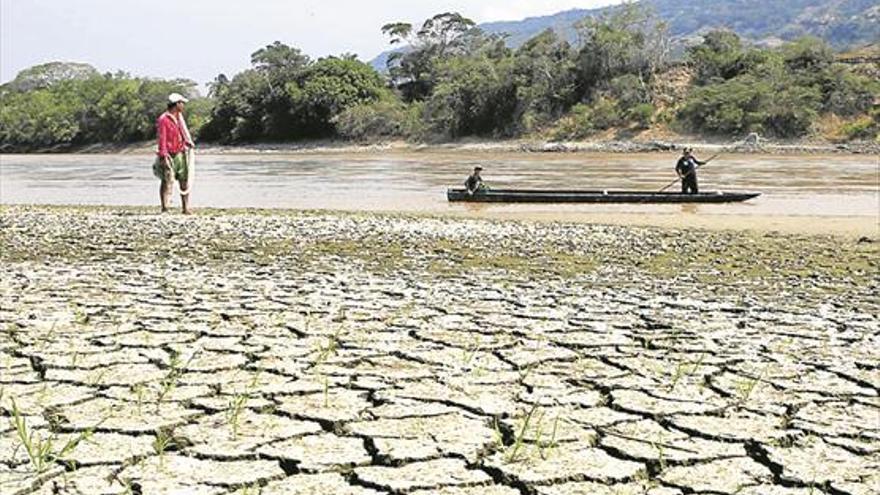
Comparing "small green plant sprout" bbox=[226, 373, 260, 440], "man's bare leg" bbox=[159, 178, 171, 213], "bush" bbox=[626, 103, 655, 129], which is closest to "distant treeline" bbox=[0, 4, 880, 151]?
"bush" bbox=[626, 103, 655, 129]

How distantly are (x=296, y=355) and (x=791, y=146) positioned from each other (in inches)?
1672

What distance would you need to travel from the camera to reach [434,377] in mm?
4316

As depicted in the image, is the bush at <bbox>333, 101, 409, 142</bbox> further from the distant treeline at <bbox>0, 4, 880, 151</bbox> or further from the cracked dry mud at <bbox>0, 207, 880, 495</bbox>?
the cracked dry mud at <bbox>0, 207, 880, 495</bbox>

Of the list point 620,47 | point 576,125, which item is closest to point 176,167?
point 576,125

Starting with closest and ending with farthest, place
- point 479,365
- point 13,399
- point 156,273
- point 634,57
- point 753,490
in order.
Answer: point 753,490
point 13,399
point 479,365
point 156,273
point 634,57

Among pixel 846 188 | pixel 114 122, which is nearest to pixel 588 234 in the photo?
pixel 846 188

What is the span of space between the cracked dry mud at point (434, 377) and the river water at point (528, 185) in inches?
333

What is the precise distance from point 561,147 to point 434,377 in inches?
1775

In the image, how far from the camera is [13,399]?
3.84 m

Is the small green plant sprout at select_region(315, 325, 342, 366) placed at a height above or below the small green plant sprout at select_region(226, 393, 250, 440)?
below

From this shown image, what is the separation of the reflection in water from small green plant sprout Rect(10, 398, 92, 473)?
45.5ft

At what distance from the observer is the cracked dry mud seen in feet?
10.4

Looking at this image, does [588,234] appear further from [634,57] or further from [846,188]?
[634,57]

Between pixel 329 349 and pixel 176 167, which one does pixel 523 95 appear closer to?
pixel 176 167
